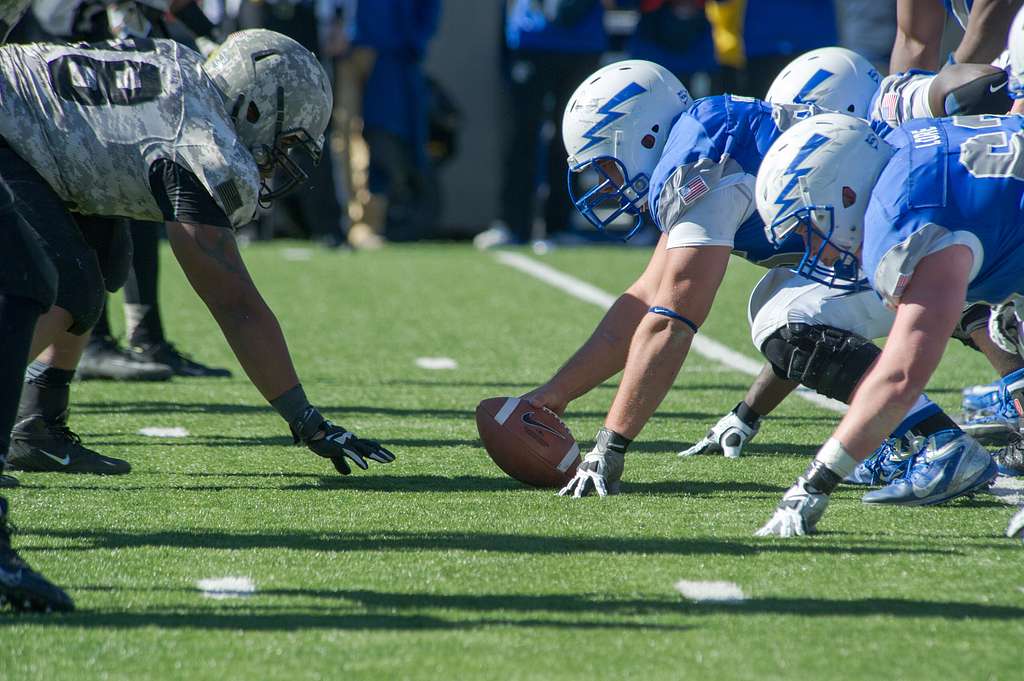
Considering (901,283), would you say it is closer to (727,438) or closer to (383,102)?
(727,438)

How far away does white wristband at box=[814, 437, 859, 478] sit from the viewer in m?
3.34

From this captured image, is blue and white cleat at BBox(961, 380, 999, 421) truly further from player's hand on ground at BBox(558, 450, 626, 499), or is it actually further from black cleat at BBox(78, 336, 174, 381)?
black cleat at BBox(78, 336, 174, 381)

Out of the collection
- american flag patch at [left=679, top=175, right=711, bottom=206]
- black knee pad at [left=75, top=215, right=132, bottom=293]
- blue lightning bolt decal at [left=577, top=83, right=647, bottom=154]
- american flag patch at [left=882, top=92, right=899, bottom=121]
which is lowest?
black knee pad at [left=75, top=215, right=132, bottom=293]

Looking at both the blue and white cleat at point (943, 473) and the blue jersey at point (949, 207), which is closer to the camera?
the blue jersey at point (949, 207)

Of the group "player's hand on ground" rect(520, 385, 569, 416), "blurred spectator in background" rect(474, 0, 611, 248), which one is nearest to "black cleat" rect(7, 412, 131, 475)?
"player's hand on ground" rect(520, 385, 569, 416)

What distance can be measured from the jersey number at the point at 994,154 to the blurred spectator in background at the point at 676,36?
7466 mm

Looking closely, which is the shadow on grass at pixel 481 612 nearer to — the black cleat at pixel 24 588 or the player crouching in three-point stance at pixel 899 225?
the black cleat at pixel 24 588

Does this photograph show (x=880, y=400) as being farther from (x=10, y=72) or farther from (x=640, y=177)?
(x=10, y=72)

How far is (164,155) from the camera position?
372cm

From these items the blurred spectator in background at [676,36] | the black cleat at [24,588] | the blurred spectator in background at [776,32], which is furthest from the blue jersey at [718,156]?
the blurred spectator in background at [676,36]

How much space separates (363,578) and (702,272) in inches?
51.0

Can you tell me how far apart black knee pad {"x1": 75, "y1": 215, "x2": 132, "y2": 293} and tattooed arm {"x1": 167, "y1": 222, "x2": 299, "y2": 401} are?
50 cm

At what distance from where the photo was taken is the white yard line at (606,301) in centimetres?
553

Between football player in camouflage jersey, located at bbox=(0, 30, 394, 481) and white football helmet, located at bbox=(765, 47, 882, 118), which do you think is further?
white football helmet, located at bbox=(765, 47, 882, 118)
